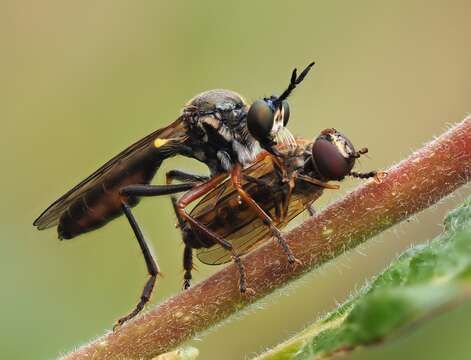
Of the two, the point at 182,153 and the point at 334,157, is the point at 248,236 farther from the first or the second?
the point at 182,153

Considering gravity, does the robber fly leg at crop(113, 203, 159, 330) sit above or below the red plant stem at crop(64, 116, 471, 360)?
below

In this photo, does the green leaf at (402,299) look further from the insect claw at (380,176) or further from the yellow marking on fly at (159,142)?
the yellow marking on fly at (159,142)

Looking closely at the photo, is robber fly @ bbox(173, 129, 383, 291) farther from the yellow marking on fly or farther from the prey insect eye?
the yellow marking on fly

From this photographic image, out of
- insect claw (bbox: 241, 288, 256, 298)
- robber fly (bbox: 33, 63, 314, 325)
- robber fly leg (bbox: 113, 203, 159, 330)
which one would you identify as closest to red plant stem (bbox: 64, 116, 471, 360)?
insect claw (bbox: 241, 288, 256, 298)

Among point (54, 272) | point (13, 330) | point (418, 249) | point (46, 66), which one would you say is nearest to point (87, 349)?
point (418, 249)

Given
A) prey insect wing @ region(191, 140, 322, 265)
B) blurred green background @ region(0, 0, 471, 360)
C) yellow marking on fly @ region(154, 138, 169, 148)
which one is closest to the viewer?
prey insect wing @ region(191, 140, 322, 265)

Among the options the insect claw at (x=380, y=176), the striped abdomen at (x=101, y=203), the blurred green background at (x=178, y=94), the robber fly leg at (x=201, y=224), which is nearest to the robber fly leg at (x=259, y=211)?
the robber fly leg at (x=201, y=224)
